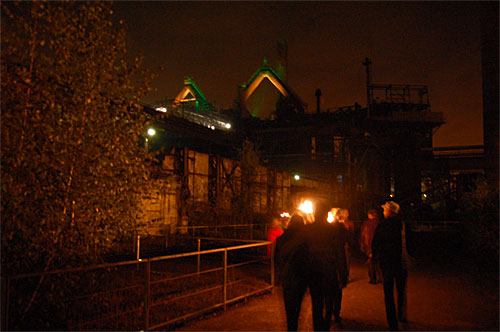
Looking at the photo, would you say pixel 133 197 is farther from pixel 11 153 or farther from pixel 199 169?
pixel 199 169

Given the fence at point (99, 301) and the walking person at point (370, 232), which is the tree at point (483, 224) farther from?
the fence at point (99, 301)

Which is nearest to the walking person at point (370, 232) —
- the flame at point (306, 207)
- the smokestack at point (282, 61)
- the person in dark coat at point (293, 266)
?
the flame at point (306, 207)

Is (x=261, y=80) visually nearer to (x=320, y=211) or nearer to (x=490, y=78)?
(x=490, y=78)

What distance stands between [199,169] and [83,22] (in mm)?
16332

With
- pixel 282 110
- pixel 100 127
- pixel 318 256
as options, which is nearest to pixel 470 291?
pixel 318 256

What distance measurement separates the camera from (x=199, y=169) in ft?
71.5

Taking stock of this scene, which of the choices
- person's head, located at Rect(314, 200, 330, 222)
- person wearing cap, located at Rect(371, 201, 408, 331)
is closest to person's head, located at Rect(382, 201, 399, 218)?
person wearing cap, located at Rect(371, 201, 408, 331)

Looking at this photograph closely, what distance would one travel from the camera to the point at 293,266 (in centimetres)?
434

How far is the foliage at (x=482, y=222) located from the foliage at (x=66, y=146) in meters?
13.6

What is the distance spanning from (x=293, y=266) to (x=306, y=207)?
2.43 ft

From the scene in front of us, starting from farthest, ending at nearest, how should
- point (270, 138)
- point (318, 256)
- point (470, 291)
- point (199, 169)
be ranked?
1. point (270, 138)
2. point (199, 169)
3. point (470, 291)
4. point (318, 256)

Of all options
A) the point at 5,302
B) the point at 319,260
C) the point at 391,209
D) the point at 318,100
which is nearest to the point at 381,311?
the point at 391,209

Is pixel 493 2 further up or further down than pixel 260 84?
further down

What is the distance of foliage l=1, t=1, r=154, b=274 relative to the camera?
189 inches
